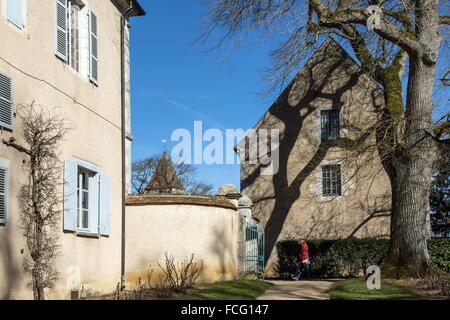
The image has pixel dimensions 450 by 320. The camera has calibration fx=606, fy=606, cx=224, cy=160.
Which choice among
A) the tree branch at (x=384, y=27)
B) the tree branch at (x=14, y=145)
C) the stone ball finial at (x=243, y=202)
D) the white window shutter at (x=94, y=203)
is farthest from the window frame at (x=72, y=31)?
the stone ball finial at (x=243, y=202)

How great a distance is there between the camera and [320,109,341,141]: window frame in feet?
89.0

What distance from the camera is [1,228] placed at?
10039 mm

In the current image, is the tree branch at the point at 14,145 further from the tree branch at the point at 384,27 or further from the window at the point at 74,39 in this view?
the tree branch at the point at 384,27

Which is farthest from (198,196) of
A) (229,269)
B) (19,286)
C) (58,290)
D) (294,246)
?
(294,246)

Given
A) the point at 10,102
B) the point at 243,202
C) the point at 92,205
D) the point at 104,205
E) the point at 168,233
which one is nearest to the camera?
the point at 10,102

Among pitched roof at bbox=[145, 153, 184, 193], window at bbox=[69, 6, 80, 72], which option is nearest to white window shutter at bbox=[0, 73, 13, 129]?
window at bbox=[69, 6, 80, 72]

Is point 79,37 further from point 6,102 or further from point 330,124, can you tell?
point 330,124

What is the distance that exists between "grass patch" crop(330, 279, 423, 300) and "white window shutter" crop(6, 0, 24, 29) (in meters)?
8.41

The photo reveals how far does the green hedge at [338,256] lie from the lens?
24.4 metres

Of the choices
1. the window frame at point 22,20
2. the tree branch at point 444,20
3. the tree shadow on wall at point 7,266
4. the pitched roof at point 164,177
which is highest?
the tree branch at point 444,20

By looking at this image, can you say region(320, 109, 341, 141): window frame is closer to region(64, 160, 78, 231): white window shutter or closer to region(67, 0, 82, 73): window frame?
region(67, 0, 82, 73): window frame

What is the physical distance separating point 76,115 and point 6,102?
9.43 ft

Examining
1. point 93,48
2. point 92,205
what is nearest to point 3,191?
point 92,205

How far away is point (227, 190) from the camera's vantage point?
1920 cm
